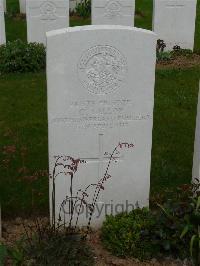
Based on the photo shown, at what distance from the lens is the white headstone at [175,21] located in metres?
10.5

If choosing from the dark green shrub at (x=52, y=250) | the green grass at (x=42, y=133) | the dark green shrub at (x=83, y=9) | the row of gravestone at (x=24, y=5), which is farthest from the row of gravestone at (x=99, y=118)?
the row of gravestone at (x=24, y=5)

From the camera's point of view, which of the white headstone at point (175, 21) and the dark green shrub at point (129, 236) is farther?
the white headstone at point (175, 21)

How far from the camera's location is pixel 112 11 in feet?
33.3

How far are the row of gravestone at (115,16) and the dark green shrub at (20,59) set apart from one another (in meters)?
0.81

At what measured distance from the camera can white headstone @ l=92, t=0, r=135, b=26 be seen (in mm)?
10070

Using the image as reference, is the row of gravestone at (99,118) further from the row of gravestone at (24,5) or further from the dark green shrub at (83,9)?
the row of gravestone at (24,5)

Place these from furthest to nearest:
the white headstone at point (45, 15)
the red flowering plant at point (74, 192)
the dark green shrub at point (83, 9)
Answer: the dark green shrub at point (83, 9), the white headstone at point (45, 15), the red flowering plant at point (74, 192)

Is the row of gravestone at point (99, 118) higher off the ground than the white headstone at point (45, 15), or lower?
lower

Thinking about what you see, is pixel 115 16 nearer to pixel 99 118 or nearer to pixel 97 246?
pixel 99 118

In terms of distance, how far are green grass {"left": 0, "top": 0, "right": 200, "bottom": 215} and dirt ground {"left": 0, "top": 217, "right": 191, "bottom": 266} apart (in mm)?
230

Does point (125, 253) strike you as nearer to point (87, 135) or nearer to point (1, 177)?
point (87, 135)

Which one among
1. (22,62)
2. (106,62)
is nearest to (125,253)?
(106,62)

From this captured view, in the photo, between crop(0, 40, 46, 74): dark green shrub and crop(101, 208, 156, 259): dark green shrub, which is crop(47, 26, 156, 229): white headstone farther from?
crop(0, 40, 46, 74): dark green shrub

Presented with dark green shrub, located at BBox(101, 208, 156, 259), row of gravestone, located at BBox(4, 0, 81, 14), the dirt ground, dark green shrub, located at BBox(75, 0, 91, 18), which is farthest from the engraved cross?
row of gravestone, located at BBox(4, 0, 81, 14)
